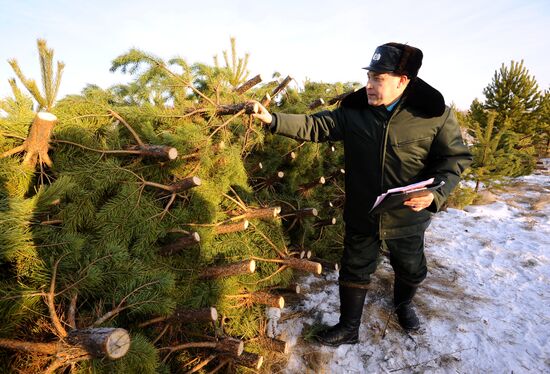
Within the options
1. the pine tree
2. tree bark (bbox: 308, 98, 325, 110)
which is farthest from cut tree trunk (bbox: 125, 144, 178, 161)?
the pine tree

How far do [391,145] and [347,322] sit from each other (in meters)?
1.56

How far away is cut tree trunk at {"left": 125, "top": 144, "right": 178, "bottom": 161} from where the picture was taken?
2.21 m

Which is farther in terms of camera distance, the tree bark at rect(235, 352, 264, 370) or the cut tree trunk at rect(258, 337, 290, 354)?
the cut tree trunk at rect(258, 337, 290, 354)

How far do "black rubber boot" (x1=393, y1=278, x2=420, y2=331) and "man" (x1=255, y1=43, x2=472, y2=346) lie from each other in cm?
12

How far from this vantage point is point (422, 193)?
1.96 m

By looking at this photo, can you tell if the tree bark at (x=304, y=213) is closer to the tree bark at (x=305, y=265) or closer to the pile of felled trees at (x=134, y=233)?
the pile of felled trees at (x=134, y=233)

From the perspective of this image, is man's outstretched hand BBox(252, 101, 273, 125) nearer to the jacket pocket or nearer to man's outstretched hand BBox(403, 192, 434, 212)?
the jacket pocket

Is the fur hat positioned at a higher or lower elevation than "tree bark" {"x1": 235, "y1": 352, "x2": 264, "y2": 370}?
higher

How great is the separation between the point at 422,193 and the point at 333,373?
5.15 ft

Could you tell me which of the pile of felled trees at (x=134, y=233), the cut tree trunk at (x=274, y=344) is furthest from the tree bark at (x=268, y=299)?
the cut tree trunk at (x=274, y=344)

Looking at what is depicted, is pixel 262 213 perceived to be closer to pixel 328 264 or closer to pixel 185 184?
pixel 185 184

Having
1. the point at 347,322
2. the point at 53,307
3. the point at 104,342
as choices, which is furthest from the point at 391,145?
the point at 53,307

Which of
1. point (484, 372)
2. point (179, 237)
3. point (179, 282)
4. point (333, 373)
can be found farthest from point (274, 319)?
point (484, 372)

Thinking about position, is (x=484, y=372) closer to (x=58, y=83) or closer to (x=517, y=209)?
(x=58, y=83)
